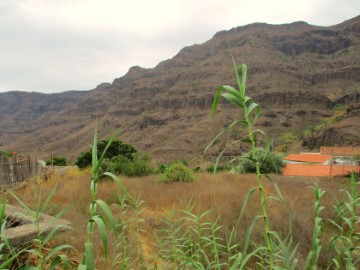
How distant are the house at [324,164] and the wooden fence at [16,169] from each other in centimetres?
2152

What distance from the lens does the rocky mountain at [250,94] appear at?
83.8 metres

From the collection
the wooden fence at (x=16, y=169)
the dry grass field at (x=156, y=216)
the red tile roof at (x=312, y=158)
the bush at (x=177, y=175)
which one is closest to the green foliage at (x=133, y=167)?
the bush at (x=177, y=175)

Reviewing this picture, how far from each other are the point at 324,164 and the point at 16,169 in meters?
37.1

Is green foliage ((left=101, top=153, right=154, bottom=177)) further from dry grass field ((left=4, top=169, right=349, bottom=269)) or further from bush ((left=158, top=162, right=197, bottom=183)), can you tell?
dry grass field ((left=4, top=169, right=349, bottom=269))

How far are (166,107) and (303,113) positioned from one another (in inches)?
2097

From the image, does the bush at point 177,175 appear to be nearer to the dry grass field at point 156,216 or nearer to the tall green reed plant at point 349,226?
the dry grass field at point 156,216

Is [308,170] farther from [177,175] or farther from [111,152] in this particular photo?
[177,175]

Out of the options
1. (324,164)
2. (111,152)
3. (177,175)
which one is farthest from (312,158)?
(177,175)

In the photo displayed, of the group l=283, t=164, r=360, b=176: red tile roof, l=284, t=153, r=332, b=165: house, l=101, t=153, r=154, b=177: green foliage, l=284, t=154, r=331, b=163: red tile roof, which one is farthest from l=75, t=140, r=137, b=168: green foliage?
l=284, t=154, r=331, b=163: red tile roof

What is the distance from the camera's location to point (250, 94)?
114m

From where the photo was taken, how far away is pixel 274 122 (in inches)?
3553

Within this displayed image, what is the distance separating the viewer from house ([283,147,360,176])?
1292 inches

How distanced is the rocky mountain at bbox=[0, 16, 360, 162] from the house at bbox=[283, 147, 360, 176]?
1637 centimetres

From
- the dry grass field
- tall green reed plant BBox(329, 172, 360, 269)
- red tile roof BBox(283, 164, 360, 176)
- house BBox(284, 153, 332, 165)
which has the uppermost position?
tall green reed plant BBox(329, 172, 360, 269)
